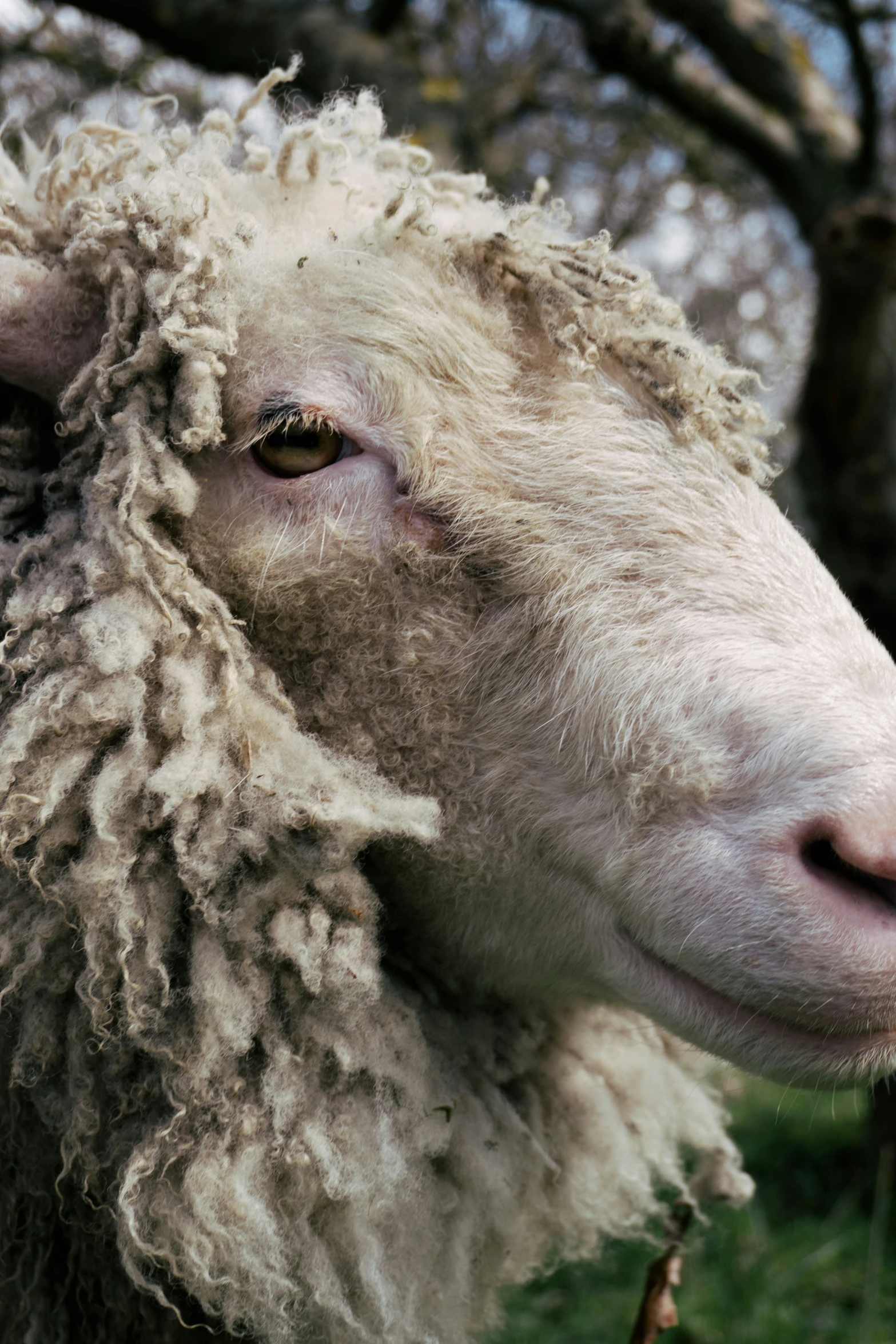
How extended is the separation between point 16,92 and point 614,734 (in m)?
5.04

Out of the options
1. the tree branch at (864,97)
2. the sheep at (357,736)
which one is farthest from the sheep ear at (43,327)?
the tree branch at (864,97)

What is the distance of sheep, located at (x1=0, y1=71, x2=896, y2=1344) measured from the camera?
4.96ft

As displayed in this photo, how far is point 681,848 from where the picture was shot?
1.50 m

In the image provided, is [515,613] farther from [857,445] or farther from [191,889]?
[857,445]

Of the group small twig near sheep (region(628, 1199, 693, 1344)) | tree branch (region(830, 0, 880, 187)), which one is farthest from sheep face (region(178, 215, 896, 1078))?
tree branch (region(830, 0, 880, 187))

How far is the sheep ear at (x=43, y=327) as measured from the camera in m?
1.68

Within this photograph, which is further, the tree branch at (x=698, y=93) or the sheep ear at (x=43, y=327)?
the tree branch at (x=698, y=93)

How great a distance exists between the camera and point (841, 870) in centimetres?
141

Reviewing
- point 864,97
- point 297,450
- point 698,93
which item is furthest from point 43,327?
point 698,93

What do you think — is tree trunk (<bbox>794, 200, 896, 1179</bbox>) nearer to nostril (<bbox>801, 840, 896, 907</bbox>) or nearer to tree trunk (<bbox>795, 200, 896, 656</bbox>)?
tree trunk (<bbox>795, 200, 896, 656</bbox>)

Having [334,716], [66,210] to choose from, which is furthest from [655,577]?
[66,210]

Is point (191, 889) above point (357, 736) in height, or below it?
below

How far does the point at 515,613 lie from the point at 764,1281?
2.87 m

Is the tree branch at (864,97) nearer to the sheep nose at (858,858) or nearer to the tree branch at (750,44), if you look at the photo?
the tree branch at (750,44)
